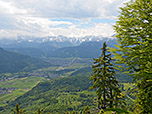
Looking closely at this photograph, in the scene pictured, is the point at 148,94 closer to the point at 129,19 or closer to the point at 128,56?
the point at 128,56

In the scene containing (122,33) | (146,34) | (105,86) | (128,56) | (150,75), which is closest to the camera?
(150,75)

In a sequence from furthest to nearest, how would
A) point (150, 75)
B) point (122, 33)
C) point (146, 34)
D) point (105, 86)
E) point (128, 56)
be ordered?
1. point (105, 86)
2. point (122, 33)
3. point (128, 56)
4. point (146, 34)
5. point (150, 75)

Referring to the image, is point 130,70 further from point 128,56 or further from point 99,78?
point 99,78

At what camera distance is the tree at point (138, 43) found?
1692 cm

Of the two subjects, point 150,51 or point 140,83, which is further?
point 140,83

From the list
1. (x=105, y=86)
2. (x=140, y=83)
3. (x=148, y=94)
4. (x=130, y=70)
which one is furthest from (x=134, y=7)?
(x=105, y=86)

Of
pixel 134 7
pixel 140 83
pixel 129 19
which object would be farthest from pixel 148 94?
pixel 134 7

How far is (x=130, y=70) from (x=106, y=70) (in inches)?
397

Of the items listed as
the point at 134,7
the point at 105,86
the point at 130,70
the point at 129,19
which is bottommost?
the point at 105,86

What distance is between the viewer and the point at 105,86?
28.4 metres

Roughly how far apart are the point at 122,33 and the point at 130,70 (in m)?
5.02

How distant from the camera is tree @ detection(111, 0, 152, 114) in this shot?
55.5 ft

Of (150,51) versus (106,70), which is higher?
(150,51)

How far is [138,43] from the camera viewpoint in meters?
18.1
